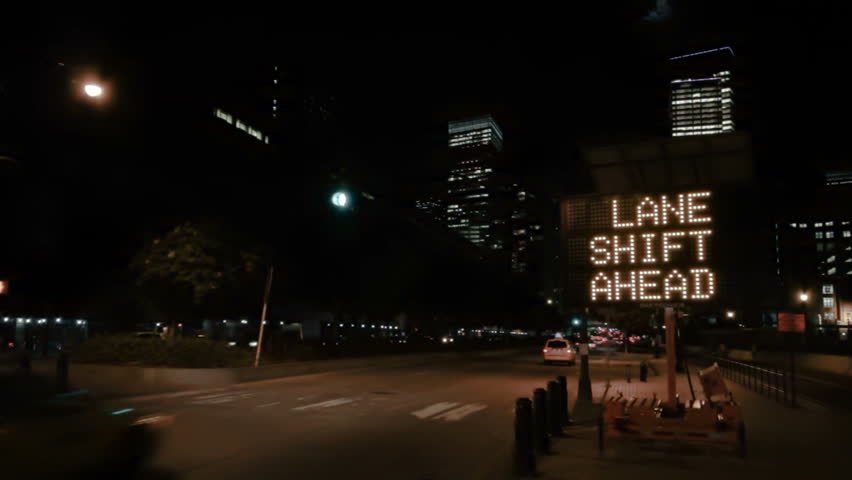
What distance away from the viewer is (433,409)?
53.0ft

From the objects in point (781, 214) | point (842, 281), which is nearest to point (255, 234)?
point (842, 281)

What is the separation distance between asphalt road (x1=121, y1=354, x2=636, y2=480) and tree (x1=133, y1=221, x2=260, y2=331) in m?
6.22

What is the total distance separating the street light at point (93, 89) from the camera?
11547 mm

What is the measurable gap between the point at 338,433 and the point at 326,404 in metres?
4.78

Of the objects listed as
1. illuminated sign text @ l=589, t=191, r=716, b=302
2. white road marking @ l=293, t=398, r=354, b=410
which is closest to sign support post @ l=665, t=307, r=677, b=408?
illuminated sign text @ l=589, t=191, r=716, b=302

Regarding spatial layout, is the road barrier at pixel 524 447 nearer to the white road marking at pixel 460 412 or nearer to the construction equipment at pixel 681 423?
the construction equipment at pixel 681 423

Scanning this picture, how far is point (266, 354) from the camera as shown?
29.5 m

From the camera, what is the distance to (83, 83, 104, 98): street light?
37.9 feet

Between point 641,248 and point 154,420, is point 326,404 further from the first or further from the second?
point 154,420

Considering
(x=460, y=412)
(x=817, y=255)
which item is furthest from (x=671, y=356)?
(x=817, y=255)

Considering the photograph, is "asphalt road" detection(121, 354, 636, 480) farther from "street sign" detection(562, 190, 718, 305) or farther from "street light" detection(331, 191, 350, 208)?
"street light" detection(331, 191, 350, 208)

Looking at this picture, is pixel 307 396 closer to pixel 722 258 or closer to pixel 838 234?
pixel 722 258

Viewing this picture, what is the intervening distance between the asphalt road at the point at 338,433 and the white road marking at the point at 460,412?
24 millimetres

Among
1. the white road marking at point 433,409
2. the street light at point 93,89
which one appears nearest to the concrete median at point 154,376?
the white road marking at point 433,409
